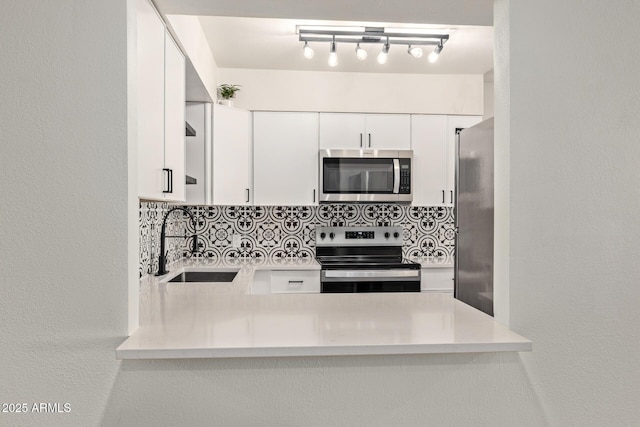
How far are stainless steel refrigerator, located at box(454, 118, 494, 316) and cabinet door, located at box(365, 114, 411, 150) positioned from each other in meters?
1.66

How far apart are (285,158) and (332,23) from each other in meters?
1.09

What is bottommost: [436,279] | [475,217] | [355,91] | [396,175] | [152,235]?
[436,279]

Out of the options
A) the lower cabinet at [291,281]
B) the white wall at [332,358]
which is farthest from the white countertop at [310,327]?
the lower cabinet at [291,281]

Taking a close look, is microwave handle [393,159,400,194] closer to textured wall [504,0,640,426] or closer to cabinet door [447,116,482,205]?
cabinet door [447,116,482,205]

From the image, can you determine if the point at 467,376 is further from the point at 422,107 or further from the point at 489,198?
the point at 422,107

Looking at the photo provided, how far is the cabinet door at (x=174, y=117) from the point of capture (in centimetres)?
182

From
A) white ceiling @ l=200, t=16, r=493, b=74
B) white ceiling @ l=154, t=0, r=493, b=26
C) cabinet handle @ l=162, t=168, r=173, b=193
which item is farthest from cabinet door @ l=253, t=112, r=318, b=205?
white ceiling @ l=154, t=0, r=493, b=26

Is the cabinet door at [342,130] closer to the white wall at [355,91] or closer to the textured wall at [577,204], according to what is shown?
the white wall at [355,91]

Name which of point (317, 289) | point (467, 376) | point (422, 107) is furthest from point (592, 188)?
point (422, 107)

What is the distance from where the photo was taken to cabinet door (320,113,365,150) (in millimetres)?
3467

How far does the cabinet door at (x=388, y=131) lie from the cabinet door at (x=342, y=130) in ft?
0.22

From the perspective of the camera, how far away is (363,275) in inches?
127

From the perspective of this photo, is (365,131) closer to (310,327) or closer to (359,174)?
(359,174)

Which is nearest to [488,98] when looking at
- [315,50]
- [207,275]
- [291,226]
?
[315,50]
